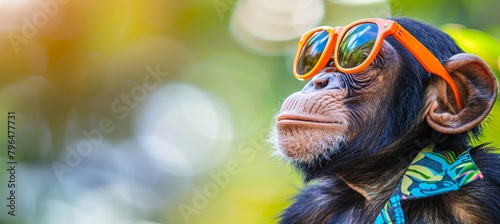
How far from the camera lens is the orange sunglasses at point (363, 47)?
208 centimetres

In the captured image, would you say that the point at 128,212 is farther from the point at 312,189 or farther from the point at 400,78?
the point at 400,78

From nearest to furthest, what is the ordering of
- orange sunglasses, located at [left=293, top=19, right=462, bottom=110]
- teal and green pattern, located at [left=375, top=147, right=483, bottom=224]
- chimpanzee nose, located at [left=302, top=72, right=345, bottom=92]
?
teal and green pattern, located at [left=375, top=147, right=483, bottom=224], orange sunglasses, located at [left=293, top=19, right=462, bottom=110], chimpanzee nose, located at [left=302, top=72, right=345, bottom=92]

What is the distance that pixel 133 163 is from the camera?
4633 millimetres

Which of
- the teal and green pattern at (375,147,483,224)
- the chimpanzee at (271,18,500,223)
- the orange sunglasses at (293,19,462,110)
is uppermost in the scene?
the orange sunglasses at (293,19,462,110)

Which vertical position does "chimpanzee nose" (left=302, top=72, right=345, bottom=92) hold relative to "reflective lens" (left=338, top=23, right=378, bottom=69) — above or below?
below

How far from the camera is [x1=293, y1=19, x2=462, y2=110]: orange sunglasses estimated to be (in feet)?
6.82

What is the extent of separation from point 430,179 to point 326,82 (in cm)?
52

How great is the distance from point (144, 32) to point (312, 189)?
7.65 feet

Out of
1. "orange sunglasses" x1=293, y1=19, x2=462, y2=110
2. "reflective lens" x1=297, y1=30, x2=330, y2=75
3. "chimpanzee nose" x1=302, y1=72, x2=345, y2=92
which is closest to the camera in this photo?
"orange sunglasses" x1=293, y1=19, x2=462, y2=110

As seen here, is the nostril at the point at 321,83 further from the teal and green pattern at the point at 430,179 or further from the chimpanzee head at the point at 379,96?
the teal and green pattern at the point at 430,179

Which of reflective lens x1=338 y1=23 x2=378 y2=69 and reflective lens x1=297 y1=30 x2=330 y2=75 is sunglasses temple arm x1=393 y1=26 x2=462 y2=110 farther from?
reflective lens x1=297 y1=30 x2=330 y2=75

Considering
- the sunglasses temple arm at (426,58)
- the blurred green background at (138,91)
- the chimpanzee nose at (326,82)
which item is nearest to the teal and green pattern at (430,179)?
the sunglasses temple arm at (426,58)

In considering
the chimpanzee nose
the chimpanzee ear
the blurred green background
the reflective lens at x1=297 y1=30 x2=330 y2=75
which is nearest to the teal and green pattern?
the chimpanzee ear

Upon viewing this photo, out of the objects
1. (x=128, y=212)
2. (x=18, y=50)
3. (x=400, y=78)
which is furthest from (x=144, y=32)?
(x=400, y=78)
